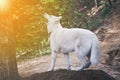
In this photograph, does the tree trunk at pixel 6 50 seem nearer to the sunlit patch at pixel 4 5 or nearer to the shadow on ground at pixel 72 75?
the sunlit patch at pixel 4 5

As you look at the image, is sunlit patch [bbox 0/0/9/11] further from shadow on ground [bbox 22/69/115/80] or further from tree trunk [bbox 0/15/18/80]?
shadow on ground [bbox 22/69/115/80]

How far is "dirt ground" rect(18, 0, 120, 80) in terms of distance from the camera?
29.1 feet

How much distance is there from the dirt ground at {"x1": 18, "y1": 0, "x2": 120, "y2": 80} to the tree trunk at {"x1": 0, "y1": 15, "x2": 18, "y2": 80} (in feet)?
2.00

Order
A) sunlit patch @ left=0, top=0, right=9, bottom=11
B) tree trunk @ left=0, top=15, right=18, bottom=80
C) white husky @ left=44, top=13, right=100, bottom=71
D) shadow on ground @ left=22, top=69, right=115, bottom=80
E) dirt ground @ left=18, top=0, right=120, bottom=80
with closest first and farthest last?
1. white husky @ left=44, top=13, right=100, bottom=71
2. shadow on ground @ left=22, top=69, right=115, bottom=80
3. dirt ground @ left=18, top=0, right=120, bottom=80
4. tree trunk @ left=0, top=15, right=18, bottom=80
5. sunlit patch @ left=0, top=0, right=9, bottom=11

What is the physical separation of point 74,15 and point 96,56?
1128 cm

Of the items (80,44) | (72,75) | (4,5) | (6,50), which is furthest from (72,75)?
(4,5)

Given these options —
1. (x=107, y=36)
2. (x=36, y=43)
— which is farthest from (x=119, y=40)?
(x=36, y=43)

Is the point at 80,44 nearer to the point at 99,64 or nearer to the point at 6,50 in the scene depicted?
the point at 6,50

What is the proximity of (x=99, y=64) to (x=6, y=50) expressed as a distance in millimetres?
4565

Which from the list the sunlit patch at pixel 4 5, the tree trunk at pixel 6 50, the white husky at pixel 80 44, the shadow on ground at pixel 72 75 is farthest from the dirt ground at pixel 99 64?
the sunlit patch at pixel 4 5

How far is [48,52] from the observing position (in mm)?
18250

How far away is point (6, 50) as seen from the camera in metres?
9.16

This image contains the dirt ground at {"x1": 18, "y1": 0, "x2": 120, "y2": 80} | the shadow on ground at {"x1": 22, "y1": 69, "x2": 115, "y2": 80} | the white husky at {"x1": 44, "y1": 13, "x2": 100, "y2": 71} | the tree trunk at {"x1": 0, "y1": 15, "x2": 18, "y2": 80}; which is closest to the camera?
the white husky at {"x1": 44, "y1": 13, "x2": 100, "y2": 71}

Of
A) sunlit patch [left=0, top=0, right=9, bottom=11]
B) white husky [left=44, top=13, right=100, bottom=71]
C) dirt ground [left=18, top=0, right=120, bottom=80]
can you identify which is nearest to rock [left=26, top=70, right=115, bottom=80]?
dirt ground [left=18, top=0, right=120, bottom=80]
